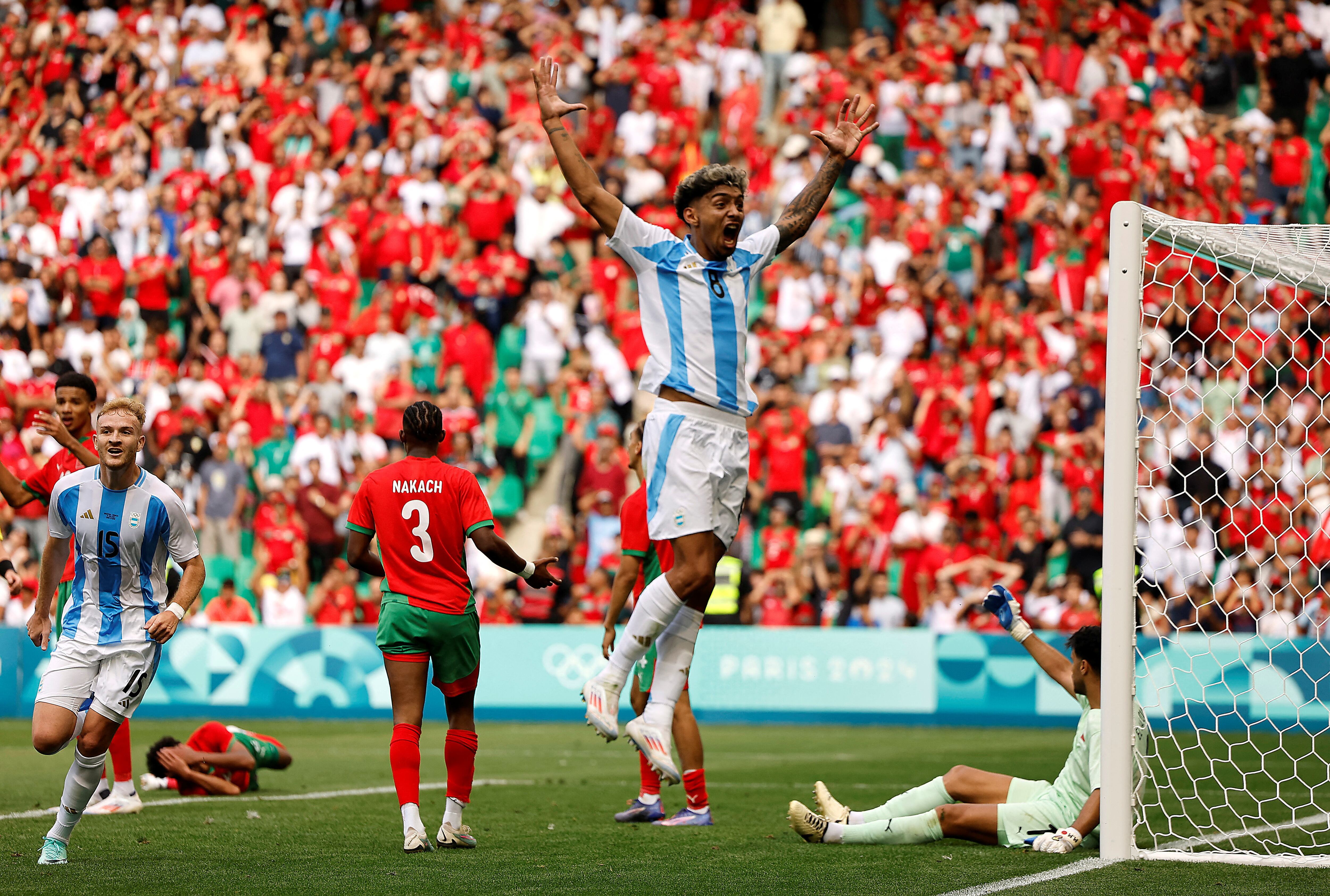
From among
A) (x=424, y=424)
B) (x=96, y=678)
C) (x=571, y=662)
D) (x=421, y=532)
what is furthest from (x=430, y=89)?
(x=96, y=678)

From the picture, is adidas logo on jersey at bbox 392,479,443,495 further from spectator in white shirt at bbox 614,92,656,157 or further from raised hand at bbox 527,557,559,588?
spectator in white shirt at bbox 614,92,656,157

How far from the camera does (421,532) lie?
7414mm

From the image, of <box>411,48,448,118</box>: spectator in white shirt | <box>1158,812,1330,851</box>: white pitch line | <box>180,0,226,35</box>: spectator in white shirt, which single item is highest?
<box>180,0,226,35</box>: spectator in white shirt

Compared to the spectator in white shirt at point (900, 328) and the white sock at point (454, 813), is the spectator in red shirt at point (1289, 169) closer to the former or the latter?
the spectator in white shirt at point (900, 328)

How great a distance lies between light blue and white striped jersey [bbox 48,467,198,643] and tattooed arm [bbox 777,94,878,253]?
2.94m

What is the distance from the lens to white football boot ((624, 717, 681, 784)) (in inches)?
260

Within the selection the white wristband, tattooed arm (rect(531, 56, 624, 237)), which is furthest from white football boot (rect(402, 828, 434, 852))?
the white wristband

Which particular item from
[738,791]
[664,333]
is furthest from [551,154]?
[664,333]

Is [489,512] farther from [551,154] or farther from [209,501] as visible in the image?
[551,154]

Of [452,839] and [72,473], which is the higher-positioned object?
[72,473]

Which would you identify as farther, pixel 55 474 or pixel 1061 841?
pixel 55 474

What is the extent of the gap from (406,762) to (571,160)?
2.80m

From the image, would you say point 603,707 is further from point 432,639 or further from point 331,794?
point 331,794

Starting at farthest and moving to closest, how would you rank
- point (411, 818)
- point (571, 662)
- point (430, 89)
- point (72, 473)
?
point (430, 89), point (571, 662), point (72, 473), point (411, 818)
